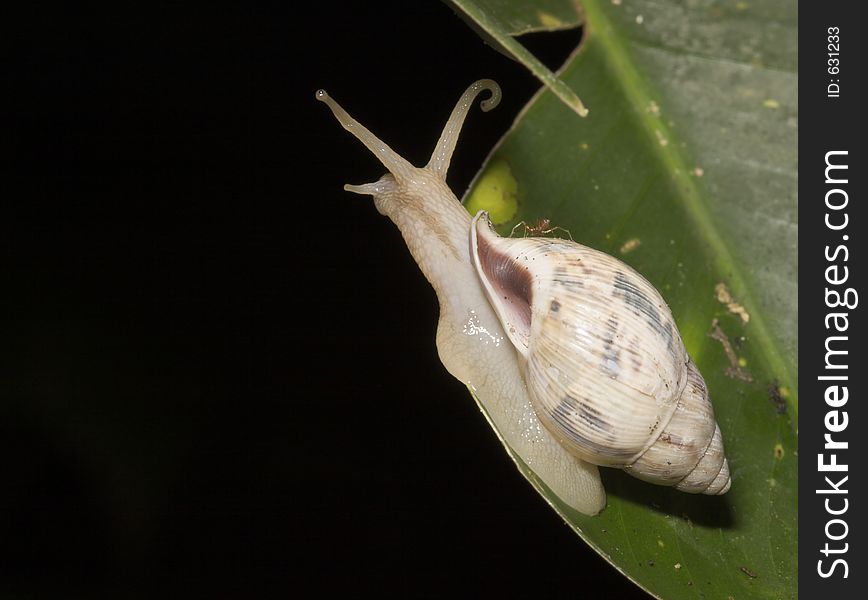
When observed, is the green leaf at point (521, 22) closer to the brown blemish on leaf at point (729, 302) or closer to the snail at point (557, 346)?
the snail at point (557, 346)

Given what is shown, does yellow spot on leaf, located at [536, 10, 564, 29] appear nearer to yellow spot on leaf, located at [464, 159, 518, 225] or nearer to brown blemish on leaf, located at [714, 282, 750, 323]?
yellow spot on leaf, located at [464, 159, 518, 225]

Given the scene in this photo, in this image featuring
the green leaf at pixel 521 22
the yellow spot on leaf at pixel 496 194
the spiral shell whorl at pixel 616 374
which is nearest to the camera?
the green leaf at pixel 521 22

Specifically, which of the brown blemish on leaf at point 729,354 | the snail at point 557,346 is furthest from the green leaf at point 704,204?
the snail at point 557,346

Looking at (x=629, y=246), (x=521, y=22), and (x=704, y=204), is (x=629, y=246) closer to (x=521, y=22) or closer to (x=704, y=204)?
(x=704, y=204)

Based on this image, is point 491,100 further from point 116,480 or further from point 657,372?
point 116,480

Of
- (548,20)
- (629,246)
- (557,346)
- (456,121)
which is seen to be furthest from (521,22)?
(557,346)
